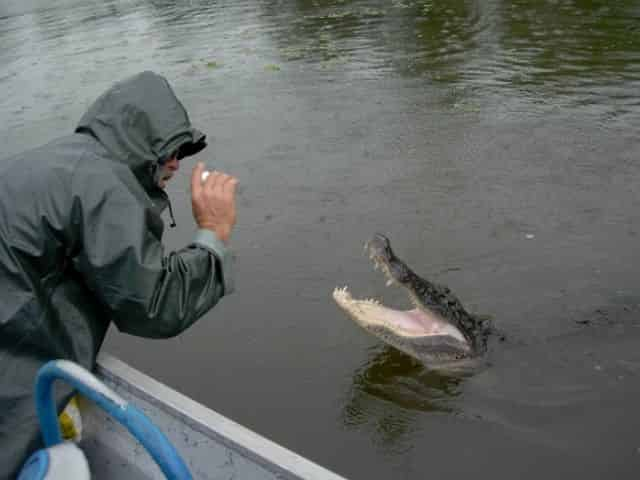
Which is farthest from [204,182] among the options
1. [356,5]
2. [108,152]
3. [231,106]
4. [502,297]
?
[356,5]

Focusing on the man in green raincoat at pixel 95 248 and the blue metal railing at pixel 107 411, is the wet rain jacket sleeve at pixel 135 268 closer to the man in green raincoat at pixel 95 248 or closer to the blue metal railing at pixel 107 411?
the man in green raincoat at pixel 95 248

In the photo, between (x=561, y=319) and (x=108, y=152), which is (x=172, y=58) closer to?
(x=561, y=319)

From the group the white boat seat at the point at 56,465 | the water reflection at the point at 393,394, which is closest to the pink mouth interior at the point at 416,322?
the water reflection at the point at 393,394

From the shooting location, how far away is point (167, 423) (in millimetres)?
2906

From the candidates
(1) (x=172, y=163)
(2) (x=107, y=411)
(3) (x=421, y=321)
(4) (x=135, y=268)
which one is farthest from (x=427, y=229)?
(2) (x=107, y=411)

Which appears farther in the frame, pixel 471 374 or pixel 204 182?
pixel 471 374

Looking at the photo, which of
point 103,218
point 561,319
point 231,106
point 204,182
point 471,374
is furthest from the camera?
point 231,106

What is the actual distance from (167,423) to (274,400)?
158 cm

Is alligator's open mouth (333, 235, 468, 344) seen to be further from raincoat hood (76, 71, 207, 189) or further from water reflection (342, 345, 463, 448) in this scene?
raincoat hood (76, 71, 207, 189)

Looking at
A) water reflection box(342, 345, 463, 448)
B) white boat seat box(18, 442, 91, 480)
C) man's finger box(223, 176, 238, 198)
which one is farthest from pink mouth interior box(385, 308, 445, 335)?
white boat seat box(18, 442, 91, 480)

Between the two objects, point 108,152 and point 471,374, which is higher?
point 108,152

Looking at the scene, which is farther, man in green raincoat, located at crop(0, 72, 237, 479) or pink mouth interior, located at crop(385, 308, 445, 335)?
pink mouth interior, located at crop(385, 308, 445, 335)

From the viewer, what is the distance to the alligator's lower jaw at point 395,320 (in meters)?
4.41

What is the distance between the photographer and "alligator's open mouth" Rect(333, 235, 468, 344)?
4.36 metres
